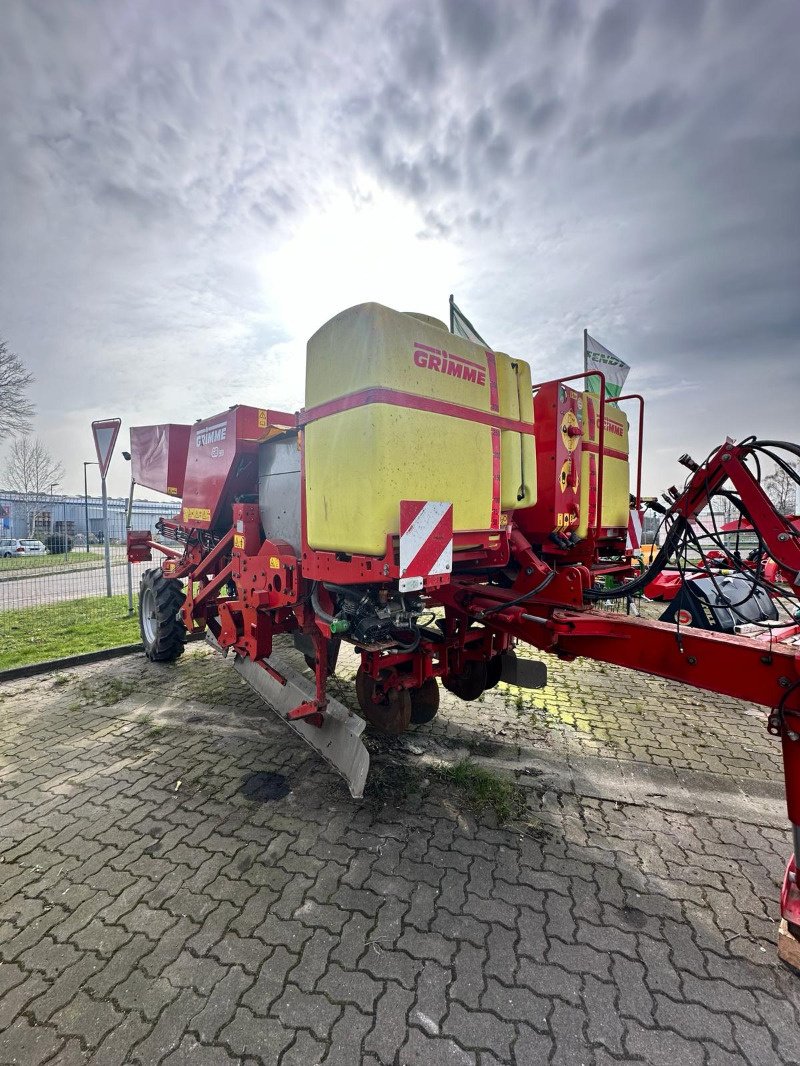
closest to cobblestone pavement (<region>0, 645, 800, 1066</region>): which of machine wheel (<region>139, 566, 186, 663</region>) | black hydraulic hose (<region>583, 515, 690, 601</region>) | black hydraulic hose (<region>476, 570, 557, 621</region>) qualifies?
black hydraulic hose (<region>476, 570, 557, 621</region>)

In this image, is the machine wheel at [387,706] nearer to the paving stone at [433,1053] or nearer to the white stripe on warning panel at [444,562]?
the white stripe on warning panel at [444,562]

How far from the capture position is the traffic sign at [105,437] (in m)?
7.23

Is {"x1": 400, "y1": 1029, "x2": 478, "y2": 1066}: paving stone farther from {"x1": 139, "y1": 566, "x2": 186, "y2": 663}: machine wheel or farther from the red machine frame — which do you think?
{"x1": 139, "y1": 566, "x2": 186, "y2": 663}: machine wheel

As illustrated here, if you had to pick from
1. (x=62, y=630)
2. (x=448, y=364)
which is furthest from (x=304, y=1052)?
(x=62, y=630)

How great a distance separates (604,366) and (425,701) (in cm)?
391

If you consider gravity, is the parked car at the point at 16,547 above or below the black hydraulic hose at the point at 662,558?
below

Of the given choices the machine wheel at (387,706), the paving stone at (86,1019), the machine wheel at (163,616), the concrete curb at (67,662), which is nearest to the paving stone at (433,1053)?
the paving stone at (86,1019)

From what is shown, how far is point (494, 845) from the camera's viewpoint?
8.65 ft

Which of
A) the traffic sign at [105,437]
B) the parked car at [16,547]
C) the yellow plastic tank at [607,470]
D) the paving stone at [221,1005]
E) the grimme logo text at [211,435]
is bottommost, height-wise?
the paving stone at [221,1005]

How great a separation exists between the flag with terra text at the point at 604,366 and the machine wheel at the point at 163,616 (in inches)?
195

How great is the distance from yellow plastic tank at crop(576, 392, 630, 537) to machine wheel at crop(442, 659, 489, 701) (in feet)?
4.51

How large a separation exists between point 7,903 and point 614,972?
2.76 metres

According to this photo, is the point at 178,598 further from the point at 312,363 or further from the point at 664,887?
the point at 664,887

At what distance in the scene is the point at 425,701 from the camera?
3785mm
